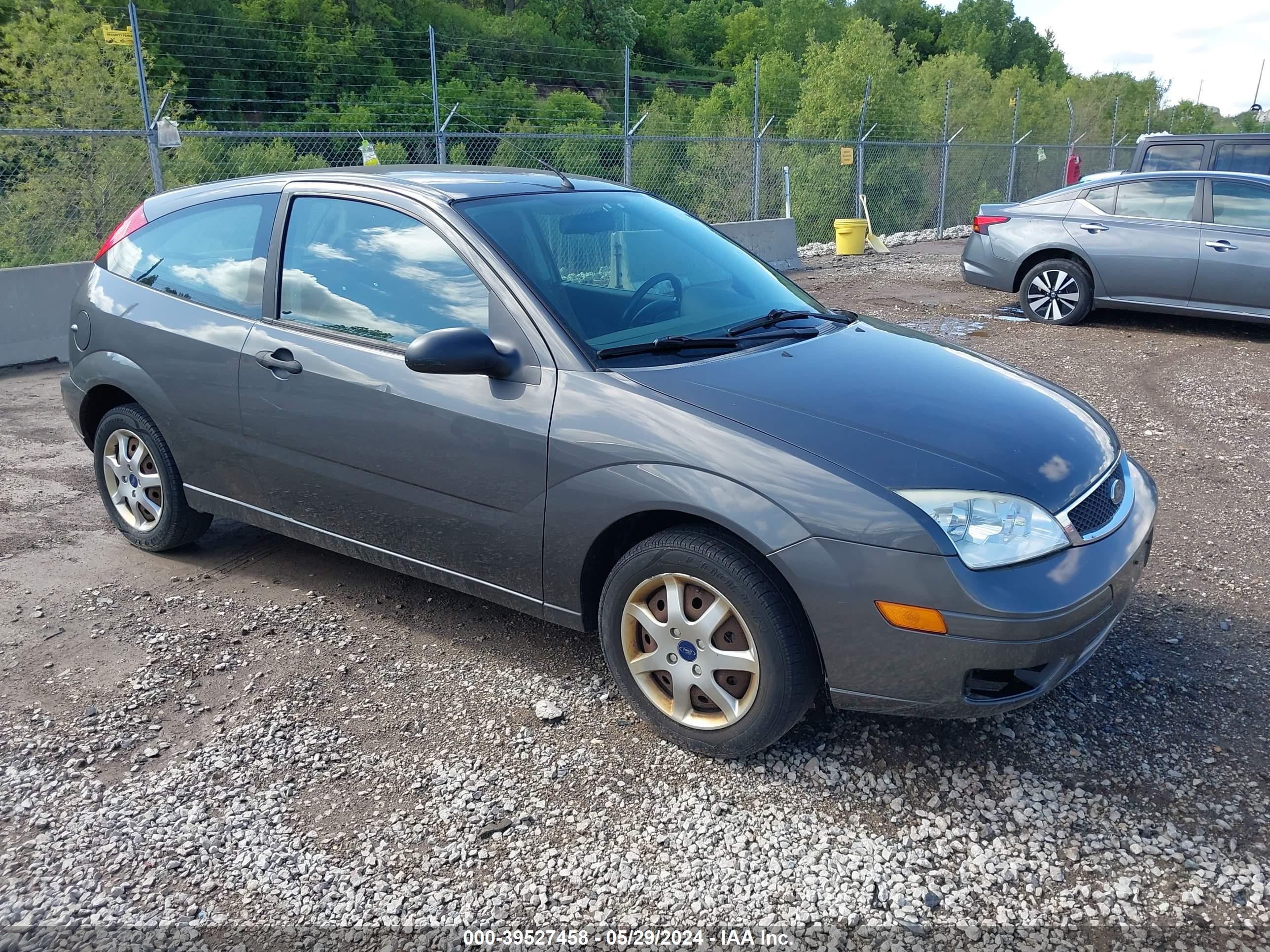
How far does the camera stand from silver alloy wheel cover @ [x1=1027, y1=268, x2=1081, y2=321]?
1051 cm

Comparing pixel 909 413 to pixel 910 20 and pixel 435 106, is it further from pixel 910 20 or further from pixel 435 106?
pixel 910 20

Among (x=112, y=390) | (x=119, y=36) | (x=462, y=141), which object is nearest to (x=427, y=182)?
(x=112, y=390)

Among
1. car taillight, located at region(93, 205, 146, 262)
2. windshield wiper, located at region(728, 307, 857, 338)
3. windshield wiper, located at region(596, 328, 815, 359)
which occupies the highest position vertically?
car taillight, located at region(93, 205, 146, 262)

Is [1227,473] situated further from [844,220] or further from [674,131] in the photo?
[674,131]

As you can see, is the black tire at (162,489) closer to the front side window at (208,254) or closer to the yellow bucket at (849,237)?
the front side window at (208,254)

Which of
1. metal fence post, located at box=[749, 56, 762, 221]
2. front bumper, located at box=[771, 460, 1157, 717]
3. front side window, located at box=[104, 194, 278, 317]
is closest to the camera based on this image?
front bumper, located at box=[771, 460, 1157, 717]

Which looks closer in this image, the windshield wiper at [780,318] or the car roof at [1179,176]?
the windshield wiper at [780,318]

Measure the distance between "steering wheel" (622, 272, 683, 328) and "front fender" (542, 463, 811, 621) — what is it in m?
0.66

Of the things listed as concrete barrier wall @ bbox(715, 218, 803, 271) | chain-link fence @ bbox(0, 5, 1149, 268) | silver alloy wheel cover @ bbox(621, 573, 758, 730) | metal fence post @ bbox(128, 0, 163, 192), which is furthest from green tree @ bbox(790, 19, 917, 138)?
silver alloy wheel cover @ bbox(621, 573, 758, 730)

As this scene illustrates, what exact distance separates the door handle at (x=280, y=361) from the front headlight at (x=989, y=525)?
2299 mm

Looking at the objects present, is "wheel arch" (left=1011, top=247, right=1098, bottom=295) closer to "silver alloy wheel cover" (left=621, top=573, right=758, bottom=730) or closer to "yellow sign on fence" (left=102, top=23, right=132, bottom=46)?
"silver alloy wheel cover" (left=621, top=573, right=758, bottom=730)

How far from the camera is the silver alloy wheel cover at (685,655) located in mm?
2992

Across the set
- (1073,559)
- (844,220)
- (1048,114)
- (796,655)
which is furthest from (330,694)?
(1048,114)

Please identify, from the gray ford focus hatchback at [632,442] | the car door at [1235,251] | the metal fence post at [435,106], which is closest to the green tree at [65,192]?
the metal fence post at [435,106]
